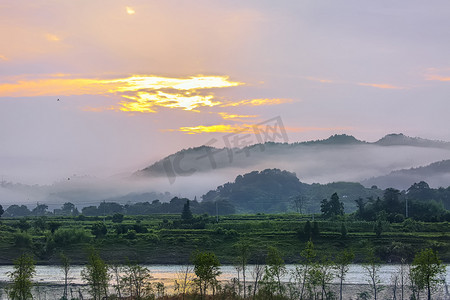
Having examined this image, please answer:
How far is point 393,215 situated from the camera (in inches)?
6107

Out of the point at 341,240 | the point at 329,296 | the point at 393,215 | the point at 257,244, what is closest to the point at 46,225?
the point at 257,244

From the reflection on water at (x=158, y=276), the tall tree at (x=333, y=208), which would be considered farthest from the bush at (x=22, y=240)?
the tall tree at (x=333, y=208)

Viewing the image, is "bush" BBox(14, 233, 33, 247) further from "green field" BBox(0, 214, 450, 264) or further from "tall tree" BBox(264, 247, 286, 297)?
"tall tree" BBox(264, 247, 286, 297)

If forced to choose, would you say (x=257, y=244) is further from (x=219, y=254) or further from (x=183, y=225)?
(x=183, y=225)

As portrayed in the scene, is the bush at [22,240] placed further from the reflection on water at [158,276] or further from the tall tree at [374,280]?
the tall tree at [374,280]

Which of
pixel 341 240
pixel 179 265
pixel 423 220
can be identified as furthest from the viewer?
pixel 423 220

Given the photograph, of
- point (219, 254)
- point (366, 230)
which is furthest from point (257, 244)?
point (366, 230)

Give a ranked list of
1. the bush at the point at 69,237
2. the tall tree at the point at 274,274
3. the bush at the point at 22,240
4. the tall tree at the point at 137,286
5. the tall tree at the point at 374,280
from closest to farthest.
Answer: the tall tree at the point at 274,274
the tall tree at the point at 137,286
the tall tree at the point at 374,280
the bush at the point at 22,240
the bush at the point at 69,237

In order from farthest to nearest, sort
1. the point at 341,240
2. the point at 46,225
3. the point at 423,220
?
the point at 46,225
the point at 423,220
the point at 341,240

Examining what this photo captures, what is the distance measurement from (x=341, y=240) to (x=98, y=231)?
191ft

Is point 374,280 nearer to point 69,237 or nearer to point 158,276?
point 158,276

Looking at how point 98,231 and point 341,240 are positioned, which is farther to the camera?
point 98,231

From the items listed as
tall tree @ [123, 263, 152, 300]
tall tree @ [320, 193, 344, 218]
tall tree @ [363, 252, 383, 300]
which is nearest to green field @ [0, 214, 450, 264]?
tall tree @ [320, 193, 344, 218]

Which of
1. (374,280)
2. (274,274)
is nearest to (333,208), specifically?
(374,280)
